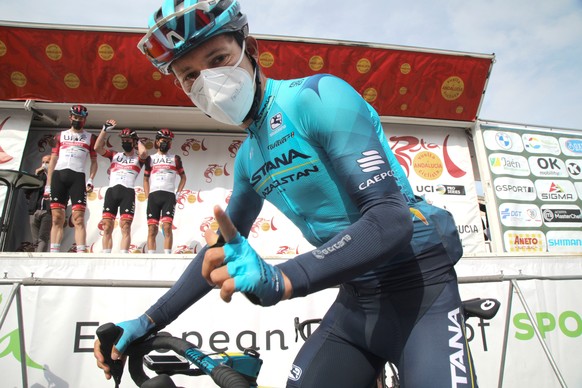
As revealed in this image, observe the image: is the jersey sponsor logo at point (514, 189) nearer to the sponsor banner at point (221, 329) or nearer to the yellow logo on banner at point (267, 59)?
the sponsor banner at point (221, 329)

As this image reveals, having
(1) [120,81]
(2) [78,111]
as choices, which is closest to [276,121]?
(2) [78,111]

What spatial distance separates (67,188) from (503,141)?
9119 mm

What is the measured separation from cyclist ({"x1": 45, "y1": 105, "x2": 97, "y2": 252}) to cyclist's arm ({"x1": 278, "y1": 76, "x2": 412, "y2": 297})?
6706 mm

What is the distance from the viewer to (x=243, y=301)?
369cm

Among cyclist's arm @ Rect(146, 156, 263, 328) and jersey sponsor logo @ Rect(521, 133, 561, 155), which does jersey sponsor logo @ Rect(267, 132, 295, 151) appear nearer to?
cyclist's arm @ Rect(146, 156, 263, 328)

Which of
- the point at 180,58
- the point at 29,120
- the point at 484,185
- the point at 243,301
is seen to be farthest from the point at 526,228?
the point at 29,120

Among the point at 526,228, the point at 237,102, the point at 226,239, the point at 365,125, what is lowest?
the point at 226,239

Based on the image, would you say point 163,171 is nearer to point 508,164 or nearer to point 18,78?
point 18,78

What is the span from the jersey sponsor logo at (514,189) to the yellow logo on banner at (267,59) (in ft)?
17.8

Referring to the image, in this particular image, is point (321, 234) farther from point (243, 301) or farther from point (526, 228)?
point (526, 228)

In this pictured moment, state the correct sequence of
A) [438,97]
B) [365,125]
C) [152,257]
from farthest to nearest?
[438,97] → [152,257] → [365,125]

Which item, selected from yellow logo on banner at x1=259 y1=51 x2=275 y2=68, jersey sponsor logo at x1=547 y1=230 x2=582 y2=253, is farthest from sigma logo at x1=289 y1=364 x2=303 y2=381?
jersey sponsor logo at x1=547 y1=230 x2=582 y2=253

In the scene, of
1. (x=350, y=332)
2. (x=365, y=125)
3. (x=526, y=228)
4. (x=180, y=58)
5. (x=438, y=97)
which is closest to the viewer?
(x=365, y=125)

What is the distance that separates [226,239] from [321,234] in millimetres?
693
